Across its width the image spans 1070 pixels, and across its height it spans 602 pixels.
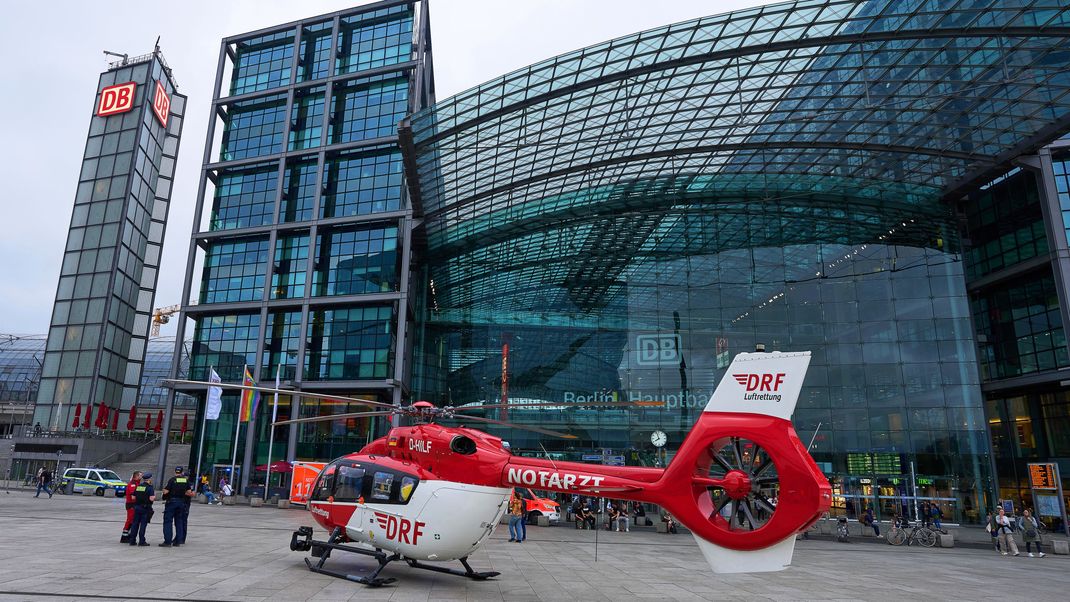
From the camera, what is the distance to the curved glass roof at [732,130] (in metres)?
29.5

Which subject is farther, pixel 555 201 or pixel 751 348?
pixel 555 201

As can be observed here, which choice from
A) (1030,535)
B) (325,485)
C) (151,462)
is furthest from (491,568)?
(151,462)

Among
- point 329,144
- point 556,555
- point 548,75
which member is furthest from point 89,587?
point 329,144

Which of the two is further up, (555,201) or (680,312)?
(555,201)

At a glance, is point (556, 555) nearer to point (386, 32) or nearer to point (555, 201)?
point (555, 201)

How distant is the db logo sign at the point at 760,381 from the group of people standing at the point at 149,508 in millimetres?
14947

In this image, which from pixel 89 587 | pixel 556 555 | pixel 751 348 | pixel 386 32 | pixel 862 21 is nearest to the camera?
pixel 89 587

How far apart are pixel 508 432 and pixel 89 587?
109ft

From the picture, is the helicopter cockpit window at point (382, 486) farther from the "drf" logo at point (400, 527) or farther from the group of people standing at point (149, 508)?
the group of people standing at point (149, 508)

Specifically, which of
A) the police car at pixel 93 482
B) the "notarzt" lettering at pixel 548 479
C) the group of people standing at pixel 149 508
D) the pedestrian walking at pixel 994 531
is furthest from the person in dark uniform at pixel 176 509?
the police car at pixel 93 482

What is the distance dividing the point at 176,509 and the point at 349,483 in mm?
6320

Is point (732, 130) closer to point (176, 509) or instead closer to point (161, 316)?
point (176, 509)

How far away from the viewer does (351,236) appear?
46.8 metres

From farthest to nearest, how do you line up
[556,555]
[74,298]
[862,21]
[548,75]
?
1. [74,298]
2. [548,75]
3. [862,21]
4. [556,555]
